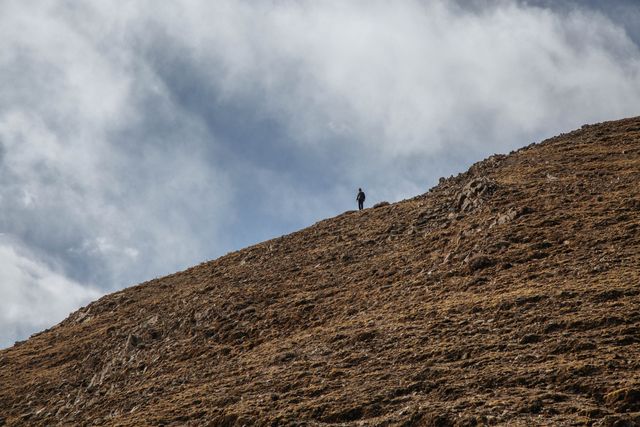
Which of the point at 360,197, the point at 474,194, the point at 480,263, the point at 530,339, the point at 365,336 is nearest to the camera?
the point at 530,339

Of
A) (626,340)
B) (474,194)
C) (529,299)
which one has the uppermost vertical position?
(474,194)

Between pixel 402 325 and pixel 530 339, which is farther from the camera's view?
pixel 402 325

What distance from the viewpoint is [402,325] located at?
17.4 meters

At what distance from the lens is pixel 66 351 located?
84.4ft

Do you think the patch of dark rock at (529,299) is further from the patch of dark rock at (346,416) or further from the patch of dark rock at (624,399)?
the patch of dark rock at (346,416)

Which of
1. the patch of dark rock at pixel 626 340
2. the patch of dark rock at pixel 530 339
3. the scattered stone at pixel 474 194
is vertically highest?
the scattered stone at pixel 474 194

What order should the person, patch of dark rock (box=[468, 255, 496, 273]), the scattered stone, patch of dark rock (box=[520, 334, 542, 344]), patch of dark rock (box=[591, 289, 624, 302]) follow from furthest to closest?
the person
the scattered stone
patch of dark rock (box=[468, 255, 496, 273])
patch of dark rock (box=[591, 289, 624, 302])
patch of dark rock (box=[520, 334, 542, 344])

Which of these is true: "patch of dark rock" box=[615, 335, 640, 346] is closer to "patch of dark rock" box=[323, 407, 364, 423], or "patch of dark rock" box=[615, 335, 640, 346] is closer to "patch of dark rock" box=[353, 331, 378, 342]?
"patch of dark rock" box=[323, 407, 364, 423]

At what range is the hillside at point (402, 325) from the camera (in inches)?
529

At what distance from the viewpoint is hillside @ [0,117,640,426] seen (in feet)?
44.1

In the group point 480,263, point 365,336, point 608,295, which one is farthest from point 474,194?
point 608,295

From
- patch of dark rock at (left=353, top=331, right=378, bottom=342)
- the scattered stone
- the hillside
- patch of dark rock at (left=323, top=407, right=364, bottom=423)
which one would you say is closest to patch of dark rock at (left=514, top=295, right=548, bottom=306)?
the hillside

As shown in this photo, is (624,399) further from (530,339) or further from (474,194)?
(474,194)

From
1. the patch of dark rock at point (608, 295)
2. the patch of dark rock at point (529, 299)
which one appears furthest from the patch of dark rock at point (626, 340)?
the patch of dark rock at point (529, 299)
